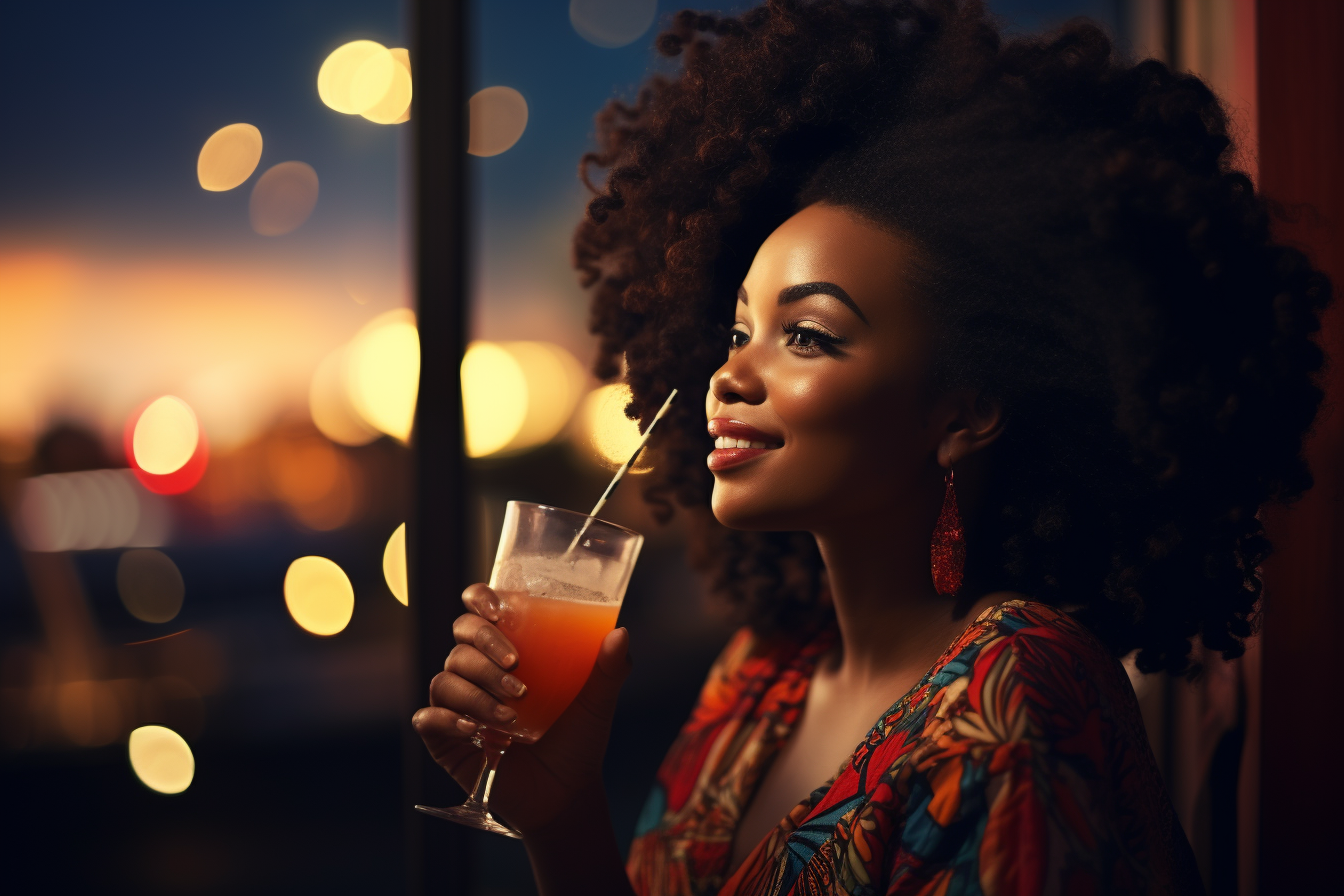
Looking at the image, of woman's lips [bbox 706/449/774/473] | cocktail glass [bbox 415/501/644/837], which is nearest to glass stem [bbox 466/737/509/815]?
cocktail glass [bbox 415/501/644/837]

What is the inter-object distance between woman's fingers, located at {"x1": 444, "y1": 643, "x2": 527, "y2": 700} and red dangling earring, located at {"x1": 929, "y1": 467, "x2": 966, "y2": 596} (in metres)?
0.60

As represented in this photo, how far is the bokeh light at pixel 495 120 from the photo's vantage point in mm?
1985

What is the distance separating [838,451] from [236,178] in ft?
5.41

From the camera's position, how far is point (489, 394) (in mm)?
2078

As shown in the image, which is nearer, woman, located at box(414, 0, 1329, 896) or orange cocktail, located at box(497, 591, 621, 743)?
woman, located at box(414, 0, 1329, 896)

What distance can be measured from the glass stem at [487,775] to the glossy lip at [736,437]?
1.61ft

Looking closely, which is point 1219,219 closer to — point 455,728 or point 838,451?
point 838,451

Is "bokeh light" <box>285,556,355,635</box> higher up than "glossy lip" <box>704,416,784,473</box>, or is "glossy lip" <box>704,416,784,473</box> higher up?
"glossy lip" <box>704,416,784,473</box>

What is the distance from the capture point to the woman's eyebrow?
1199 millimetres

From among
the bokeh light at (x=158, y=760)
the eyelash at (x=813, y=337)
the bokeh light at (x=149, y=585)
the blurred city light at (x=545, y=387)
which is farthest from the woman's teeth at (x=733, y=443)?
the bokeh light at (x=158, y=760)

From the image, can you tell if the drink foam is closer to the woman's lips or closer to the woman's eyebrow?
the woman's lips

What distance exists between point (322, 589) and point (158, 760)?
638 mm

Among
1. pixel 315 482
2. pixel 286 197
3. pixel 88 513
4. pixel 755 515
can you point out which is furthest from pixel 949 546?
pixel 88 513

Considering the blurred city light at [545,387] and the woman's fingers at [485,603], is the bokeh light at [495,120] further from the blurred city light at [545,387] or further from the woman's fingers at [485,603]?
the woman's fingers at [485,603]
